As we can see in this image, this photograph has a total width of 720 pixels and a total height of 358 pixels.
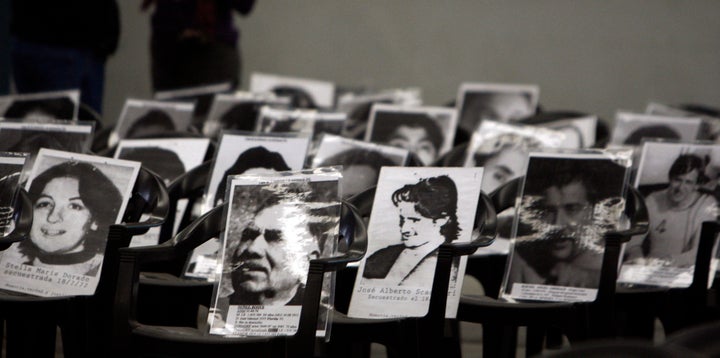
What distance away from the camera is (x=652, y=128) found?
3.67 meters

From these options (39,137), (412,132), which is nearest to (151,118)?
(412,132)

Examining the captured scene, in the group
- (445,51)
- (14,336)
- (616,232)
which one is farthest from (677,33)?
(14,336)

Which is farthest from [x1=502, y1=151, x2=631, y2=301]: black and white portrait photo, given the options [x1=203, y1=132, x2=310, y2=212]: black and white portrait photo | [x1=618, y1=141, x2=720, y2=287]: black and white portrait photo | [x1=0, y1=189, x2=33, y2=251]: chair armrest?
[x1=0, y1=189, x2=33, y2=251]: chair armrest

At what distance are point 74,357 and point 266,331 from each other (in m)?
0.65

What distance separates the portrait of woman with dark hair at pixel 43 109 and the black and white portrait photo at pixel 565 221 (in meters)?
1.76

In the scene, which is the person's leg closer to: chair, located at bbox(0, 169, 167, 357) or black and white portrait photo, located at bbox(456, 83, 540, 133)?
black and white portrait photo, located at bbox(456, 83, 540, 133)

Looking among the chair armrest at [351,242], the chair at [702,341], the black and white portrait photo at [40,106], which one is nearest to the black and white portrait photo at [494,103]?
the black and white portrait photo at [40,106]

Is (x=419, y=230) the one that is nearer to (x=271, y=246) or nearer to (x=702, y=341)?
(x=271, y=246)

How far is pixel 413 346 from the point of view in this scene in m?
2.48

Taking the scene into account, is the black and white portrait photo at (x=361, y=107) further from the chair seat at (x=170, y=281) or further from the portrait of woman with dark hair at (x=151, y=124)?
the chair seat at (x=170, y=281)

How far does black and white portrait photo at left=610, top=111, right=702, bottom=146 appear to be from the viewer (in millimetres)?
3578

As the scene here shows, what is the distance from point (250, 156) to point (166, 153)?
47cm

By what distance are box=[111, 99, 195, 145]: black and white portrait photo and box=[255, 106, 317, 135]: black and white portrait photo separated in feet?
1.57

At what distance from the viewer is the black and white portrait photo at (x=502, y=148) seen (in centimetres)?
326
